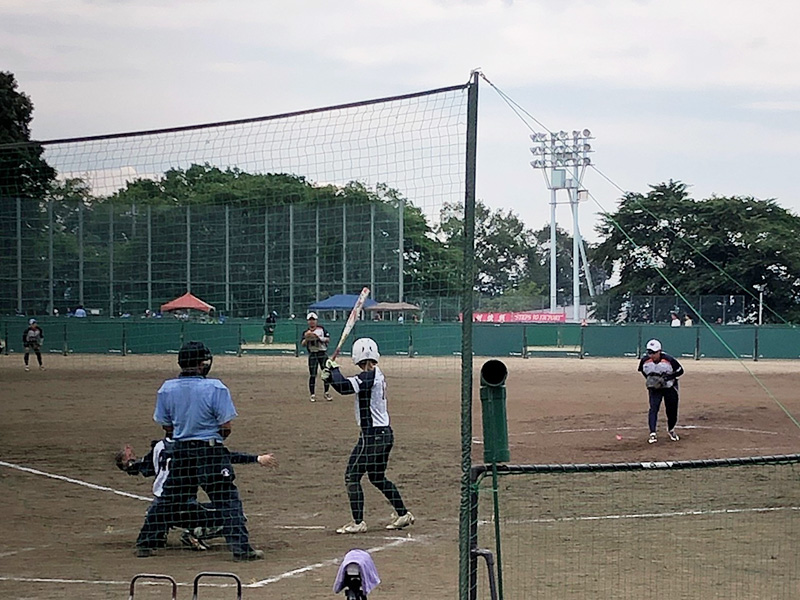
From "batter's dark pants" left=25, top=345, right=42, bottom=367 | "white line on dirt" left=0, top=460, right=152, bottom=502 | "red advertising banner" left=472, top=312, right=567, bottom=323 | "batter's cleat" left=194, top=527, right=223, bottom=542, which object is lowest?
"white line on dirt" left=0, top=460, right=152, bottom=502

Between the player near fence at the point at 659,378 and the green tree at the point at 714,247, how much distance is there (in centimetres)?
4848

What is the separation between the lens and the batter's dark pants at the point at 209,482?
9.44 meters

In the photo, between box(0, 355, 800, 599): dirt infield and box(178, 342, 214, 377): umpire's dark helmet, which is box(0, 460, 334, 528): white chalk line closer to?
box(0, 355, 800, 599): dirt infield

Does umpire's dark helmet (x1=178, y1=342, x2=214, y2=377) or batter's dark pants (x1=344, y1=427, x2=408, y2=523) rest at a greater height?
umpire's dark helmet (x1=178, y1=342, x2=214, y2=377)

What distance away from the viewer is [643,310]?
58.9 m

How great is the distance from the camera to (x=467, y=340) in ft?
22.0

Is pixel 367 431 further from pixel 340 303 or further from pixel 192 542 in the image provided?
pixel 192 542

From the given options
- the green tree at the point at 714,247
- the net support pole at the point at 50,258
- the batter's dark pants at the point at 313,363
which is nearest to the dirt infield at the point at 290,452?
the batter's dark pants at the point at 313,363

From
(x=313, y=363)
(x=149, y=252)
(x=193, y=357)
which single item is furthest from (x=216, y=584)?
(x=313, y=363)

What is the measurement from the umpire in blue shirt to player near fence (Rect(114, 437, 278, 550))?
0.35ft

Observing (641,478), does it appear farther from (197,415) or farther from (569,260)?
(569,260)

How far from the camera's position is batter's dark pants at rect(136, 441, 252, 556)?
9438 millimetres

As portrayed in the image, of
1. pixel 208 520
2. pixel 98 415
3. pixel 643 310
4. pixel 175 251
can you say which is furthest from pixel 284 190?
pixel 643 310

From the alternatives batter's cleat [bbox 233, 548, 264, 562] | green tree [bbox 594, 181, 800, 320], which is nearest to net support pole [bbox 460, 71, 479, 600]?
batter's cleat [bbox 233, 548, 264, 562]
